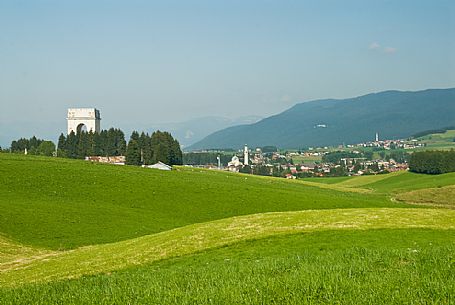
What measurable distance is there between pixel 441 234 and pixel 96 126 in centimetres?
15263

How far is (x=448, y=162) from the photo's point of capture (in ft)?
436

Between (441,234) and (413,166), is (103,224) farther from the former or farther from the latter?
(413,166)

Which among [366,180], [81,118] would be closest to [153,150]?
[81,118]

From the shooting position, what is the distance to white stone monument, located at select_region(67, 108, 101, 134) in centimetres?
16762

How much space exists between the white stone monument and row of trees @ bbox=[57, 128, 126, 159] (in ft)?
82.1

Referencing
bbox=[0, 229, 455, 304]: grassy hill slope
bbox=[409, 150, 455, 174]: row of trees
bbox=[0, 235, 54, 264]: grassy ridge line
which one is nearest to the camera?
bbox=[0, 229, 455, 304]: grassy hill slope

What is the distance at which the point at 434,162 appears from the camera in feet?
442

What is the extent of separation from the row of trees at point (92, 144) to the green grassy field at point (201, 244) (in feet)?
219

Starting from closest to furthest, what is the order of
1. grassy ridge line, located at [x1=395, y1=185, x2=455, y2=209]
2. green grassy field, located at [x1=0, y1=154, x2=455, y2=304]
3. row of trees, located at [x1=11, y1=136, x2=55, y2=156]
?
green grassy field, located at [x1=0, y1=154, x2=455, y2=304] → grassy ridge line, located at [x1=395, y1=185, x2=455, y2=209] → row of trees, located at [x1=11, y1=136, x2=55, y2=156]

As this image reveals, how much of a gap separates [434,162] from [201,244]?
117175 mm

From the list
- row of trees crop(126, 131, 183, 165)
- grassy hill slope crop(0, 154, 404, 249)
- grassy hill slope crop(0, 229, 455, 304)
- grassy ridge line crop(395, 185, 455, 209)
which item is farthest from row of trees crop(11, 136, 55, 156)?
grassy hill slope crop(0, 229, 455, 304)

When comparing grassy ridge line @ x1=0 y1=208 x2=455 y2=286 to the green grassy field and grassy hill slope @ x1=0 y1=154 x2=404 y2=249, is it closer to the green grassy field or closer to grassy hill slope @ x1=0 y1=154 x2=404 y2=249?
the green grassy field

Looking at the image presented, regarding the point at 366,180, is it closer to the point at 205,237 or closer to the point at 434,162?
the point at 434,162

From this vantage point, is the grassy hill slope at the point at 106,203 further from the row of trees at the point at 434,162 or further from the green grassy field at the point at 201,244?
the row of trees at the point at 434,162
